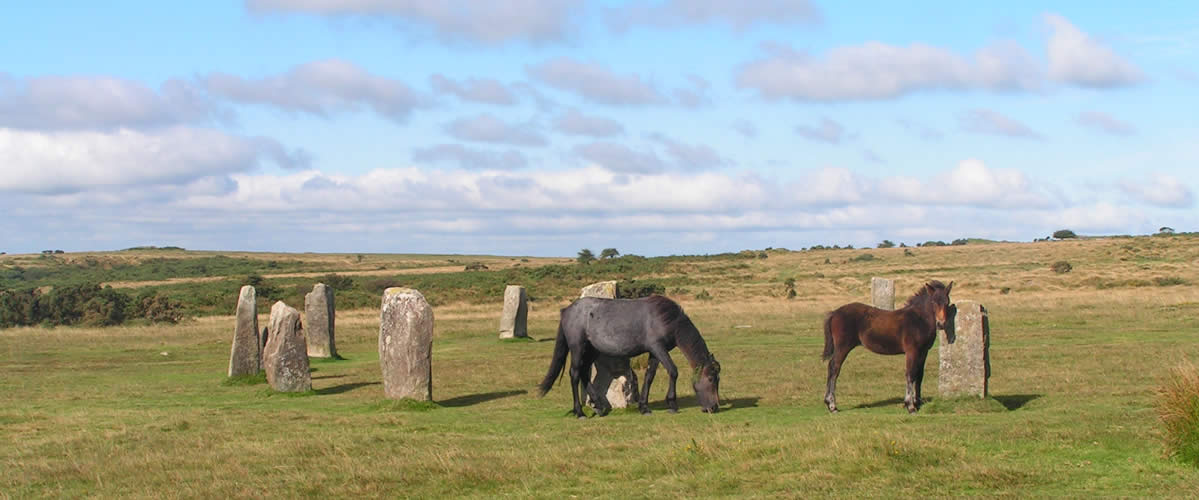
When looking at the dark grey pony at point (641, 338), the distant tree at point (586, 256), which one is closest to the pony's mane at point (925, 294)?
the dark grey pony at point (641, 338)

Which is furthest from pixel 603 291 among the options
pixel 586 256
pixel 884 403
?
pixel 586 256

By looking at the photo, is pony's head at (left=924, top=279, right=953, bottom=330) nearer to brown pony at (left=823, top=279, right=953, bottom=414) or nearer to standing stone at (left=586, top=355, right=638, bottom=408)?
brown pony at (left=823, top=279, right=953, bottom=414)

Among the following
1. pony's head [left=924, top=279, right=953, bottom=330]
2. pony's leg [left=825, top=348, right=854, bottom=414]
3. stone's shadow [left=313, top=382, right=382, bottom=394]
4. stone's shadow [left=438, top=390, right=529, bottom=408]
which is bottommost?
stone's shadow [left=313, top=382, right=382, bottom=394]

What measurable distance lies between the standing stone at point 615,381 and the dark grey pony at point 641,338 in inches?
10.7

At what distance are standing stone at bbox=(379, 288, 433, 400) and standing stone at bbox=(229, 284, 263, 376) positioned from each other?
6571 mm

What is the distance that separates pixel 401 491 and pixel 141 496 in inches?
109

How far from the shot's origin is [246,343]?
987 inches

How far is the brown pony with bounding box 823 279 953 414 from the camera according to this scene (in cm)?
1669

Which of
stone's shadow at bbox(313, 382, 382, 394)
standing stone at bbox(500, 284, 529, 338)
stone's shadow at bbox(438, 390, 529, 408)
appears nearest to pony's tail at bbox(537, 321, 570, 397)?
stone's shadow at bbox(438, 390, 529, 408)

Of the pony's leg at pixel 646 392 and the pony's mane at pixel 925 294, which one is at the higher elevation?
the pony's mane at pixel 925 294

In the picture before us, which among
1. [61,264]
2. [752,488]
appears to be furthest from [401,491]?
[61,264]

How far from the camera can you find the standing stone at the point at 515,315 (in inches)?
1357

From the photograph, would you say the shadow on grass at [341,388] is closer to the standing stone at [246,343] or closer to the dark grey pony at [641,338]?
the standing stone at [246,343]

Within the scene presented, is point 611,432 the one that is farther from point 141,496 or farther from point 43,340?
point 43,340
